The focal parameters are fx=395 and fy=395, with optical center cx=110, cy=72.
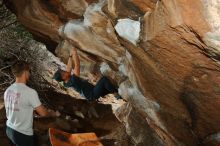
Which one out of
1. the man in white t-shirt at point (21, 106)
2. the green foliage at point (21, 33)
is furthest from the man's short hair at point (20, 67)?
the green foliage at point (21, 33)

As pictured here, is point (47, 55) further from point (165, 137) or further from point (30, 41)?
point (165, 137)

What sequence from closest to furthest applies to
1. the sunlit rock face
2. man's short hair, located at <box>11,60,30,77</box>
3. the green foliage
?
1. the sunlit rock face
2. man's short hair, located at <box>11,60,30,77</box>
3. the green foliage

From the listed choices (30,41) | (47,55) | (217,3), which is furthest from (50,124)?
(217,3)

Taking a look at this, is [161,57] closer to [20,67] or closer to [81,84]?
[20,67]

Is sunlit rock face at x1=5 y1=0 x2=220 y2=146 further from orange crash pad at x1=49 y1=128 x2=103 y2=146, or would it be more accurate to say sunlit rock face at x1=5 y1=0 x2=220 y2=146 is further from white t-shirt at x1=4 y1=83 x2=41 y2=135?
white t-shirt at x1=4 y1=83 x2=41 y2=135

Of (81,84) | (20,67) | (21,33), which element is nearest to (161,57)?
(20,67)

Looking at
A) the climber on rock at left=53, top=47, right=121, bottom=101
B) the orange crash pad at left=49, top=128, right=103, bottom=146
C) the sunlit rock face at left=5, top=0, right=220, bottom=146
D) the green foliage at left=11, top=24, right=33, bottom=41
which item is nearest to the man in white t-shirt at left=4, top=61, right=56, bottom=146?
the orange crash pad at left=49, top=128, right=103, bottom=146
